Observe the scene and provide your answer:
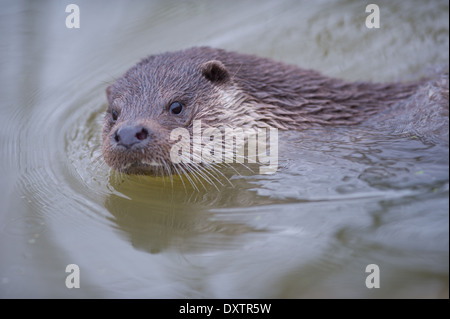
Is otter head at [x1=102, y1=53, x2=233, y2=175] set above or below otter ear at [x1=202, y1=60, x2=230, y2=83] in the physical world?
below

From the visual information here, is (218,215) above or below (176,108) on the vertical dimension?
below

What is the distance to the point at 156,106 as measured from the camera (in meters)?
3.26

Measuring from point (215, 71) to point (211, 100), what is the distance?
0.63 feet

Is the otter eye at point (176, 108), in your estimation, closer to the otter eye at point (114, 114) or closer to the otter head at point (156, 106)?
the otter head at point (156, 106)

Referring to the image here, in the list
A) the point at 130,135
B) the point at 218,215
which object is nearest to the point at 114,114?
the point at 130,135

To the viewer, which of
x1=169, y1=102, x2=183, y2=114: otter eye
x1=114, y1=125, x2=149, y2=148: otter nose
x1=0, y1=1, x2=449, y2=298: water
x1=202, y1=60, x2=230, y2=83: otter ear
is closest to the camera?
x1=0, y1=1, x2=449, y2=298: water

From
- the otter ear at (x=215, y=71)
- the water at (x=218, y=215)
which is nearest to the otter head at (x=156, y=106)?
the otter ear at (x=215, y=71)

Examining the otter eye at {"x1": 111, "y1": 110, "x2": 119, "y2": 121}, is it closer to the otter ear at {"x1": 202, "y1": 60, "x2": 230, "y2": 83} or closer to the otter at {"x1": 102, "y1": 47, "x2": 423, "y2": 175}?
the otter at {"x1": 102, "y1": 47, "x2": 423, "y2": 175}

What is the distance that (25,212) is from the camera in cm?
339

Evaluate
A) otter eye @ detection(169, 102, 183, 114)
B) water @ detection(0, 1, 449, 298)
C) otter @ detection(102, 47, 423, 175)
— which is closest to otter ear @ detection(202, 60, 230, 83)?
otter @ detection(102, 47, 423, 175)

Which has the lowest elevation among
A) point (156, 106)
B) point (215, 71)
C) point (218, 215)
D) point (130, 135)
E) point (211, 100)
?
point (218, 215)

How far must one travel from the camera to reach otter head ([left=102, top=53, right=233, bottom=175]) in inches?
119

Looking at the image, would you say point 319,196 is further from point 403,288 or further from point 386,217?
point 403,288

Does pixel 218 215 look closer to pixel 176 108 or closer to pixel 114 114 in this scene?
pixel 176 108
